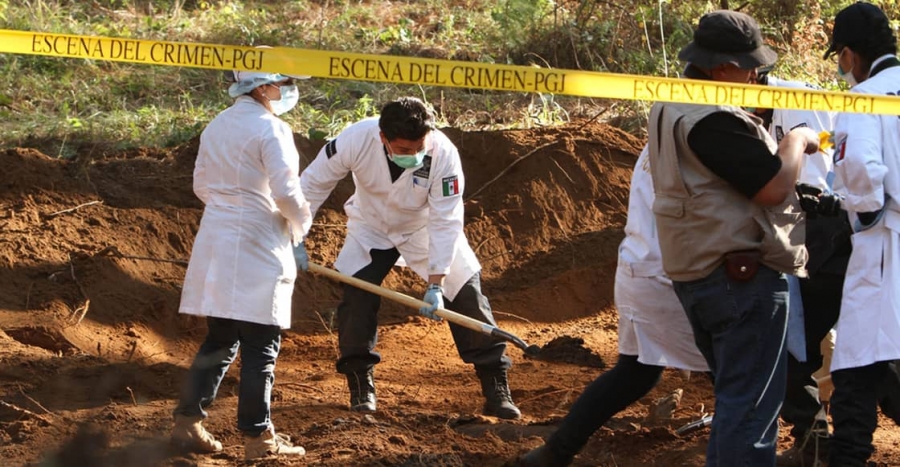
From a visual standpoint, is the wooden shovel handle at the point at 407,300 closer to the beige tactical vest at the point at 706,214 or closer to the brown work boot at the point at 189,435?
the brown work boot at the point at 189,435

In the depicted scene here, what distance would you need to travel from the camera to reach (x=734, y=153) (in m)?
3.94

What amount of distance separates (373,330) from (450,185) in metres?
0.88

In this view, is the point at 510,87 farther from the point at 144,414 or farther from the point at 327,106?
the point at 327,106

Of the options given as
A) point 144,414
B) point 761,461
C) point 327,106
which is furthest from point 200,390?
point 327,106

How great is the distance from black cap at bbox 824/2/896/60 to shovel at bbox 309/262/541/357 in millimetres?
1984

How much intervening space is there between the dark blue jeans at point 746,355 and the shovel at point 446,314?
1.67 metres

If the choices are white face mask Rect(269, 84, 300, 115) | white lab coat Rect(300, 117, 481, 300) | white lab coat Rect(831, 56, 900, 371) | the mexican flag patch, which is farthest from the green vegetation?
white lab coat Rect(831, 56, 900, 371)

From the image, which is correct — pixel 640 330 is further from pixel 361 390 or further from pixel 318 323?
pixel 318 323

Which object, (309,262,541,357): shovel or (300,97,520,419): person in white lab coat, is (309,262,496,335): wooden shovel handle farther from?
(300,97,520,419): person in white lab coat

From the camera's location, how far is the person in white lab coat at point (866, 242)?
4.62m

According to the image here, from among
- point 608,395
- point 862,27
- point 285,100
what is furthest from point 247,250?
point 862,27

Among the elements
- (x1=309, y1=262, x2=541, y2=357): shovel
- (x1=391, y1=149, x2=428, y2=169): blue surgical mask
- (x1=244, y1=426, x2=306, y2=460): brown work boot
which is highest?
(x1=391, y1=149, x2=428, y2=169): blue surgical mask

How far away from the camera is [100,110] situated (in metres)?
11.0

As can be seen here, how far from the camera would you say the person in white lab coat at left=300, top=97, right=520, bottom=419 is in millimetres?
6180
